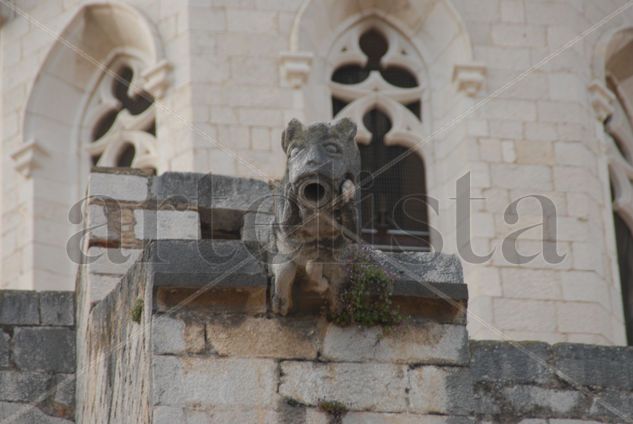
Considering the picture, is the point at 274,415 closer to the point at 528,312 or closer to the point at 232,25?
the point at 528,312

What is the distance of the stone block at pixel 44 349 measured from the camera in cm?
1350

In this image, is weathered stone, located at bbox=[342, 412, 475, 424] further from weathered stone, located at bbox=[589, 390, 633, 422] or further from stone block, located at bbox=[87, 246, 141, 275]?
stone block, located at bbox=[87, 246, 141, 275]

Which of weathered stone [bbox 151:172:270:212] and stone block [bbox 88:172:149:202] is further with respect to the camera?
stone block [bbox 88:172:149:202]

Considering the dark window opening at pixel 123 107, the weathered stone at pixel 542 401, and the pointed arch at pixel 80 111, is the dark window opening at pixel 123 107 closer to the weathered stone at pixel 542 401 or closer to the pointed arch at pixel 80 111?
the pointed arch at pixel 80 111

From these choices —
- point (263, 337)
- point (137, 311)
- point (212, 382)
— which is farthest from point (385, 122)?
point (212, 382)

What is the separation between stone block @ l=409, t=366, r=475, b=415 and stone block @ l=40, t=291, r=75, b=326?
11.4 ft

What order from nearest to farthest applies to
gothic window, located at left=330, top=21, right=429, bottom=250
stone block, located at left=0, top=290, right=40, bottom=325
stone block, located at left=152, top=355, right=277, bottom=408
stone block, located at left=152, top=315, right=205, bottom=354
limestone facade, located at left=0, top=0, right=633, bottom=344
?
stone block, located at left=152, top=355, right=277, bottom=408 → stone block, located at left=152, top=315, right=205, bottom=354 → stone block, located at left=0, top=290, right=40, bottom=325 → limestone facade, located at left=0, top=0, right=633, bottom=344 → gothic window, located at left=330, top=21, right=429, bottom=250

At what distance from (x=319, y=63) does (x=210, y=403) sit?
396 inches

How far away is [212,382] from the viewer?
1070 centimetres

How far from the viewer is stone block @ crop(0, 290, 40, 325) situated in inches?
538

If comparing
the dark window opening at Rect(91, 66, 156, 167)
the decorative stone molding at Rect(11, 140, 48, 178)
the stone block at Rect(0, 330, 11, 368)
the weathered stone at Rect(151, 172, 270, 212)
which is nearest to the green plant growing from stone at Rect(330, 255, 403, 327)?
the weathered stone at Rect(151, 172, 270, 212)

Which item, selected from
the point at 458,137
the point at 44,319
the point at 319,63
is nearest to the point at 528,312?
the point at 458,137

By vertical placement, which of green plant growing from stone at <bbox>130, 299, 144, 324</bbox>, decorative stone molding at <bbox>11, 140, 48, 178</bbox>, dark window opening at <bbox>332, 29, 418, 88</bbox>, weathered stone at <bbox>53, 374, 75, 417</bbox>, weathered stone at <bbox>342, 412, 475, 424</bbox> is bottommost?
weathered stone at <bbox>342, 412, 475, 424</bbox>

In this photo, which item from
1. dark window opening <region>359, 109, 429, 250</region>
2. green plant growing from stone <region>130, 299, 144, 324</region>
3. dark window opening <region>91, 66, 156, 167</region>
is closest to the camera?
green plant growing from stone <region>130, 299, 144, 324</region>
